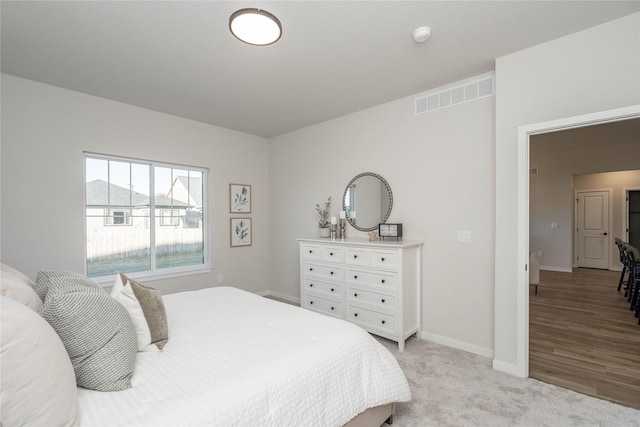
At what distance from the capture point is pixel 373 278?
3.06 m

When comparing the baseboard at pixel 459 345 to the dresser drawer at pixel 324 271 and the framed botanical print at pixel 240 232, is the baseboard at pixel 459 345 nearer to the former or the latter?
the dresser drawer at pixel 324 271

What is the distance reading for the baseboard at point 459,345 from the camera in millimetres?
2775

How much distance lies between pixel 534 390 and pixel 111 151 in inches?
188

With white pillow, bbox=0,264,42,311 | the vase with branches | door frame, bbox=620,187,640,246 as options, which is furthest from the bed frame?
door frame, bbox=620,187,640,246

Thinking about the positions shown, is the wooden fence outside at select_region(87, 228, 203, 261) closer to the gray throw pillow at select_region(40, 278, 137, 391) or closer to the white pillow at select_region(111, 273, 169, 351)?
the white pillow at select_region(111, 273, 169, 351)

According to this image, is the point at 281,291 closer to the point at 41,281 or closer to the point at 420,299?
the point at 420,299

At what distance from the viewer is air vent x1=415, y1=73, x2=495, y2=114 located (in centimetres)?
279

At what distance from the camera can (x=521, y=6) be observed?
1907mm

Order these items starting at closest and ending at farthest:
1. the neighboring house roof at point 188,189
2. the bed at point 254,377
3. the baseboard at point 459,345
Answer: the bed at point 254,377, the baseboard at point 459,345, the neighboring house roof at point 188,189

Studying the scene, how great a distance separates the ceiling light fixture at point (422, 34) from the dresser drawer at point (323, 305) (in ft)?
8.92

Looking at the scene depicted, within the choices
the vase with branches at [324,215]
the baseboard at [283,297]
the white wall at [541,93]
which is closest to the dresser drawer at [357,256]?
the vase with branches at [324,215]

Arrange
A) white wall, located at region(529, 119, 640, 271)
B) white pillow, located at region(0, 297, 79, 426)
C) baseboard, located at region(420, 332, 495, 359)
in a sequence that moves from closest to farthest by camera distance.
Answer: white pillow, located at region(0, 297, 79, 426), baseboard, located at region(420, 332, 495, 359), white wall, located at region(529, 119, 640, 271)

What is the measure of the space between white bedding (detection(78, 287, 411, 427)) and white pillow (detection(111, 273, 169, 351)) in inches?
2.6

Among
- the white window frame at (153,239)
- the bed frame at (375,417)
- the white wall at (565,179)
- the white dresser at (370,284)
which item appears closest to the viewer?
the bed frame at (375,417)
